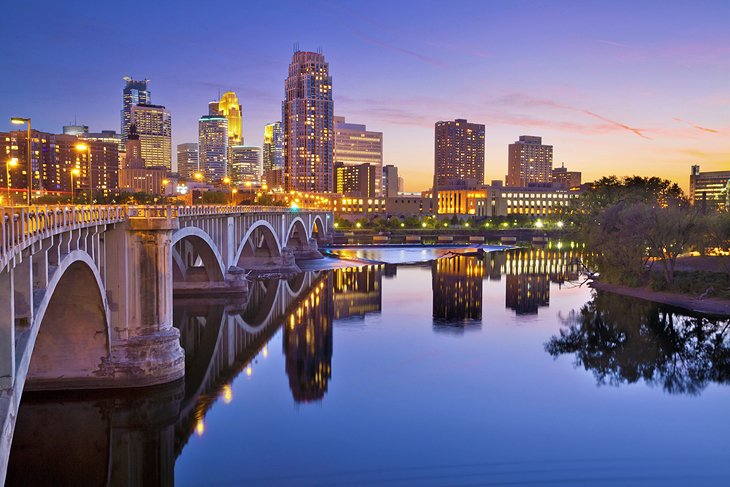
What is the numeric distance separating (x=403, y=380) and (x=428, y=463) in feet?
31.8

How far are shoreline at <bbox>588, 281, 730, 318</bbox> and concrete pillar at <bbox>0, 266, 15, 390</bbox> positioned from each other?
145 feet

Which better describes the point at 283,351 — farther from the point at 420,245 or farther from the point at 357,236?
the point at 357,236

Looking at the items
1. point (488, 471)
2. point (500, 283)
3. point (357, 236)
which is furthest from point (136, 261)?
point (357, 236)

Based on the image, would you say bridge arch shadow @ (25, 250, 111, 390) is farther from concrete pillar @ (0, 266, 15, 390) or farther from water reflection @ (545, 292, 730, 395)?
water reflection @ (545, 292, 730, 395)

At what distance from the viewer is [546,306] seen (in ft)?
175

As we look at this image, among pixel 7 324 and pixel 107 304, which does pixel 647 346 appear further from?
pixel 7 324

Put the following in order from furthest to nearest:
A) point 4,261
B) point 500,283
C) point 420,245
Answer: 1. point 420,245
2. point 500,283
3. point 4,261

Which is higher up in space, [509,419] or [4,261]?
[4,261]

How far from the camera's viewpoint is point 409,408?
26.7m

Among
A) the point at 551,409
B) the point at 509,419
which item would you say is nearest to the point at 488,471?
the point at 509,419

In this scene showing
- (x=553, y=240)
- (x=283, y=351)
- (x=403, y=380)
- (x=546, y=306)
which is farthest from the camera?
(x=553, y=240)

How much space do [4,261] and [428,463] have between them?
46.6 feet

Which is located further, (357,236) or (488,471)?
(357,236)

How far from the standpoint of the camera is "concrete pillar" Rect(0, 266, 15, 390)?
1374cm
